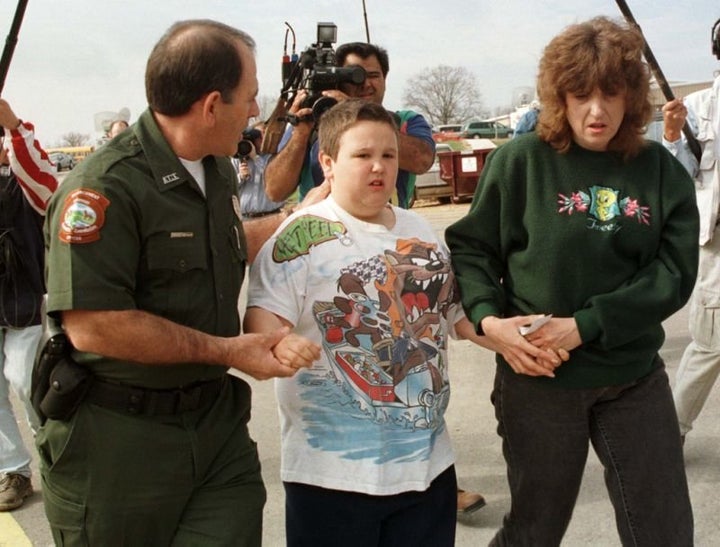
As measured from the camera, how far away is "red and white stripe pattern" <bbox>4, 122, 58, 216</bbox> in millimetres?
3668

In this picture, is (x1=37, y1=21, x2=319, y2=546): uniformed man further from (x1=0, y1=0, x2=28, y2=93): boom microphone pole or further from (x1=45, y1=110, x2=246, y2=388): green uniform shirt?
(x1=0, y1=0, x2=28, y2=93): boom microphone pole

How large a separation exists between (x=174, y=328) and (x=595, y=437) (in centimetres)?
131

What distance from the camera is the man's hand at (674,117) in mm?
3502

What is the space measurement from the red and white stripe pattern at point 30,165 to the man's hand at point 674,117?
2.81 metres

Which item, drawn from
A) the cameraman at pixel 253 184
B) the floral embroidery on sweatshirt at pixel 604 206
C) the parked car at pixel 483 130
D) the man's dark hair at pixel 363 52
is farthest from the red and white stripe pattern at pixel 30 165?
the parked car at pixel 483 130

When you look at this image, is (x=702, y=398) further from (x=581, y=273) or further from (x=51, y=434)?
(x=51, y=434)

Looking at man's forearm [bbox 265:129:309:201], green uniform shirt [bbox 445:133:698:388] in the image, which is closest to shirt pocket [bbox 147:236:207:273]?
green uniform shirt [bbox 445:133:698:388]

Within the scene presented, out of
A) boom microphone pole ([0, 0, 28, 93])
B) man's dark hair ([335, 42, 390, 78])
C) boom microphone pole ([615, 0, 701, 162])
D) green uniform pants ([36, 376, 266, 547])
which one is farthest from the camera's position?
man's dark hair ([335, 42, 390, 78])

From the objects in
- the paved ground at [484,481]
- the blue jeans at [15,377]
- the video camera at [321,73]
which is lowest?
the paved ground at [484,481]

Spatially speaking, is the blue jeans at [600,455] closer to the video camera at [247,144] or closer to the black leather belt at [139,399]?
the black leather belt at [139,399]

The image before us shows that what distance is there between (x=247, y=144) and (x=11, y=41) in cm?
432

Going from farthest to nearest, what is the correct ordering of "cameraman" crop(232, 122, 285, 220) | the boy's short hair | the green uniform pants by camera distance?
"cameraman" crop(232, 122, 285, 220), the boy's short hair, the green uniform pants

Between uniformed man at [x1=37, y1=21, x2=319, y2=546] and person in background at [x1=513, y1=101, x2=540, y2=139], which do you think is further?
person in background at [x1=513, y1=101, x2=540, y2=139]

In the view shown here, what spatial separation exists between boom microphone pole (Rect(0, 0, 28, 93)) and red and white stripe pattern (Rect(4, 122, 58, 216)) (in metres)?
0.99
